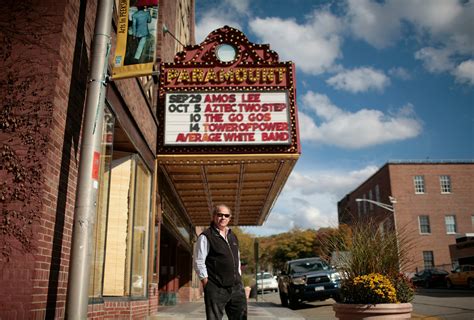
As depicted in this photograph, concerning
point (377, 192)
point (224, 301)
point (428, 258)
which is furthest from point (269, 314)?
point (377, 192)

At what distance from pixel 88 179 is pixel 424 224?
145ft

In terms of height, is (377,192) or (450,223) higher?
(377,192)

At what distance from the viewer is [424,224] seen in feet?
143

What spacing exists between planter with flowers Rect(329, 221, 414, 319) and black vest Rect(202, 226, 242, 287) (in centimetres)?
258

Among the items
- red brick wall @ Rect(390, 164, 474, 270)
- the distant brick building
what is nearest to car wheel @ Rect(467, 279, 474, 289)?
the distant brick building

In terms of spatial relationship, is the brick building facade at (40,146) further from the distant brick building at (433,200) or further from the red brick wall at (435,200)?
the red brick wall at (435,200)

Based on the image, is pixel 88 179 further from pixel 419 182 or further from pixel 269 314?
pixel 419 182

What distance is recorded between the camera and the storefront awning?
11.1 metres

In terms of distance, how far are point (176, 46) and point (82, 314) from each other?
13.4m

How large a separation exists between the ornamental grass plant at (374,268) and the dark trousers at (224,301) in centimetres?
256

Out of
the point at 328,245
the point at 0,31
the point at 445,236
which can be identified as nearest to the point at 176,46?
the point at 328,245

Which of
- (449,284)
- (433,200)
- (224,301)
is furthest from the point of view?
(433,200)

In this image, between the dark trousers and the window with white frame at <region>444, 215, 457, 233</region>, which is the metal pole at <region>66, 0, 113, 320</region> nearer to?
the dark trousers

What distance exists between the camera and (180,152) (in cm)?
1099
